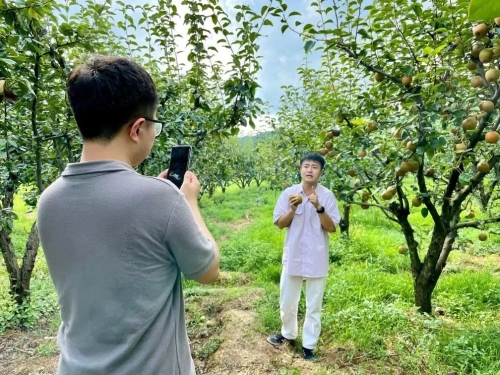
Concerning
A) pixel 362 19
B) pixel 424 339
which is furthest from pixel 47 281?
pixel 362 19

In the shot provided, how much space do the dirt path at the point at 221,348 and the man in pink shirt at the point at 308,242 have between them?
25cm

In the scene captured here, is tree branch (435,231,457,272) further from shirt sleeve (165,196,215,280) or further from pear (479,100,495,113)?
shirt sleeve (165,196,215,280)

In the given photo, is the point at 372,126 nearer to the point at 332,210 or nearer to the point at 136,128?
the point at 332,210

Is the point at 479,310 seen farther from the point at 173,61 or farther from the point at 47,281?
the point at 47,281

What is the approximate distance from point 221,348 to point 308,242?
3.86 feet

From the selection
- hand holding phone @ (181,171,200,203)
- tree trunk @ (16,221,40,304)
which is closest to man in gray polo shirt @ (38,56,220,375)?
hand holding phone @ (181,171,200,203)

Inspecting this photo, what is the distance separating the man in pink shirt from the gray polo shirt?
200 centimetres

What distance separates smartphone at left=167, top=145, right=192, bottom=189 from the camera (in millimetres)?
1088

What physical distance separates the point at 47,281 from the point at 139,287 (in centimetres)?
465

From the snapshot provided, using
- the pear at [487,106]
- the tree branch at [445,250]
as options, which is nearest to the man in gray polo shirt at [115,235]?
the pear at [487,106]

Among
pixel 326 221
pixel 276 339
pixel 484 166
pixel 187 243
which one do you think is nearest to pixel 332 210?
pixel 326 221

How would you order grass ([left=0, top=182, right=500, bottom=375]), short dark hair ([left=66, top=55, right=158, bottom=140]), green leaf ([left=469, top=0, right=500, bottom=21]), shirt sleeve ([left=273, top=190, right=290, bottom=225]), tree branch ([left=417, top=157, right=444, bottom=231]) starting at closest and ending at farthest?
green leaf ([left=469, top=0, right=500, bottom=21]) < short dark hair ([left=66, top=55, right=158, bottom=140]) < tree branch ([left=417, top=157, right=444, bottom=231]) < grass ([left=0, top=182, right=500, bottom=375]) < shirt sleeve ([left=273, top=190, right=290, bottom=225])

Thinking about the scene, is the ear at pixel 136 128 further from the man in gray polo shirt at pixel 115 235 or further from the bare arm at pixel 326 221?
the bare arm at pixel 326 221

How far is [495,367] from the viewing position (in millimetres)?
2422
